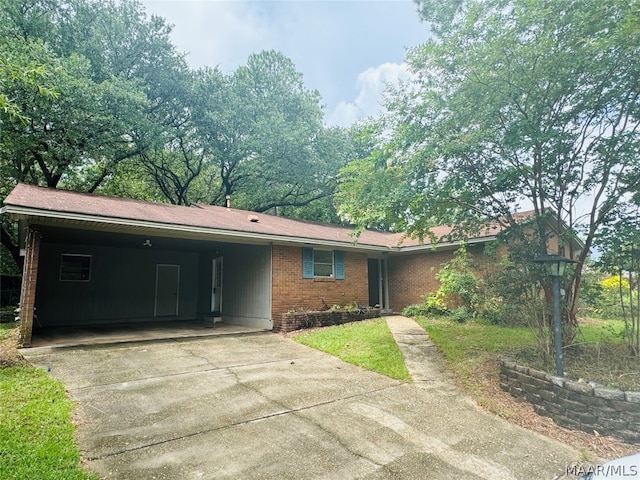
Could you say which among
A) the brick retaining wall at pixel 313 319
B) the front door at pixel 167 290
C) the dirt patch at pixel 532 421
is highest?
the front door at pixel 167 290

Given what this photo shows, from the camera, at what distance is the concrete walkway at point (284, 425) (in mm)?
3127

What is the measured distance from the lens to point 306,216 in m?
24.5

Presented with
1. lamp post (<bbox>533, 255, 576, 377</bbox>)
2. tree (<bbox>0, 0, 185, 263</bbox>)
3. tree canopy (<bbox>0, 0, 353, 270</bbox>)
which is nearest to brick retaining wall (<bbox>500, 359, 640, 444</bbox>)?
lamp post (<bbox>533, 255, 576, 377</bbox>)

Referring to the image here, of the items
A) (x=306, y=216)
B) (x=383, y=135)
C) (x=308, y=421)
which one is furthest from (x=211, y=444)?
(x=306, y=216)

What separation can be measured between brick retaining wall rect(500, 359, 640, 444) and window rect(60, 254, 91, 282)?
1232 centimetres

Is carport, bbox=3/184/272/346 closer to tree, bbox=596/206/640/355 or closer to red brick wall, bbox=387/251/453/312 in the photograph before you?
red brick wall, bbox=387/251/453/312

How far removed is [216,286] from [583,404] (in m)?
10.8

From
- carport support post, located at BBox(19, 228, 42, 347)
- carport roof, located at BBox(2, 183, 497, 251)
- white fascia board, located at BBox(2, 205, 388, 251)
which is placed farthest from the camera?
carport support post, located at BBox(19, 228, 42, 347)

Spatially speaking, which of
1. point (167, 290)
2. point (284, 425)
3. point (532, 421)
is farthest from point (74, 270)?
point (532, 421)

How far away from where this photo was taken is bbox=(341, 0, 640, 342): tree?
4.91 meters

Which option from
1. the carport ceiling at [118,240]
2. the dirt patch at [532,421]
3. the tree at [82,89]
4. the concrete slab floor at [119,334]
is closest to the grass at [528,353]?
the dirt patch at [532,421]

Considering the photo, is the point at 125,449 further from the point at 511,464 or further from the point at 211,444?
the point at 511,464

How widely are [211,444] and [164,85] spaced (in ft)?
60.3

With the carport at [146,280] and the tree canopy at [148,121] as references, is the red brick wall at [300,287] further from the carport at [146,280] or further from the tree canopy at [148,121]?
the tree canopy at [148,121]
